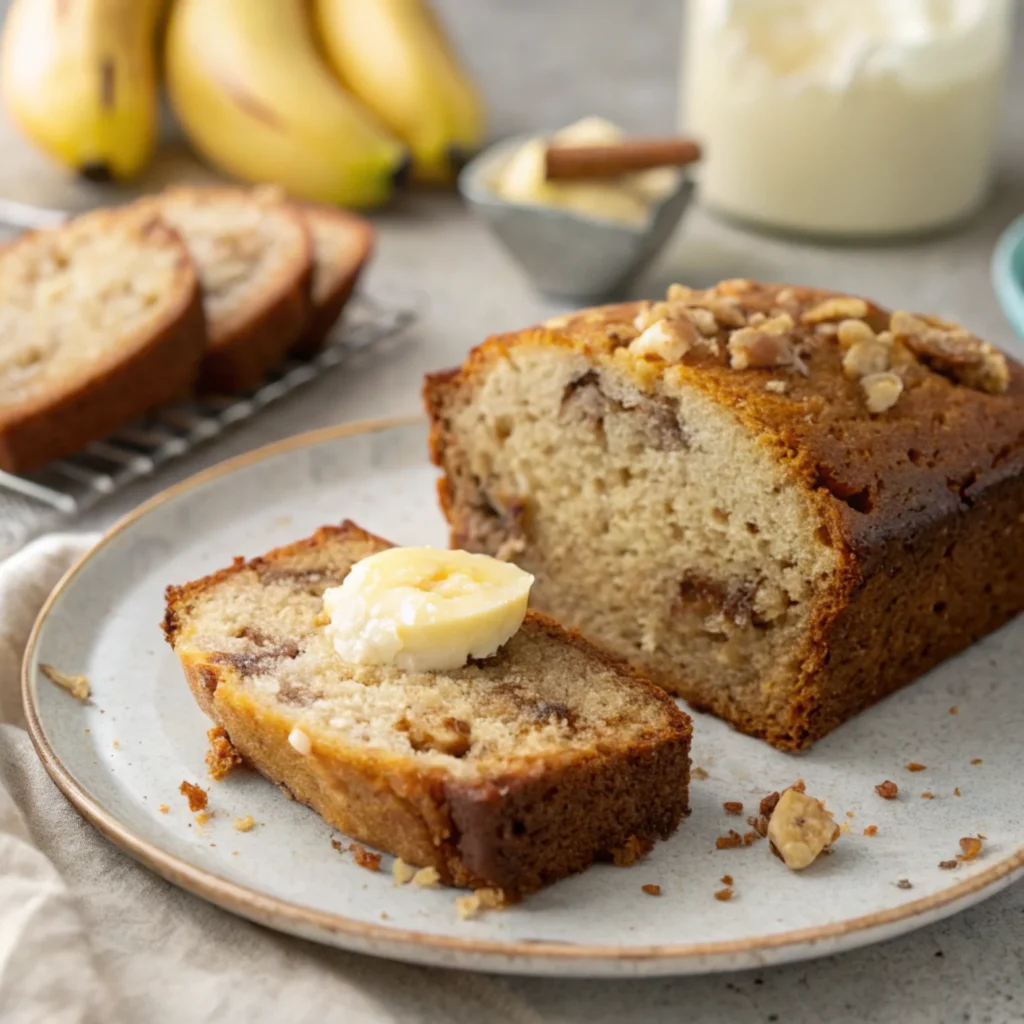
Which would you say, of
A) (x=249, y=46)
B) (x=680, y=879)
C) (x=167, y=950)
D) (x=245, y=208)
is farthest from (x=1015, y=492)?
(x=249, y=46)

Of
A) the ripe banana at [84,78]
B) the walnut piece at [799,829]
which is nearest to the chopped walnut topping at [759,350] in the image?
the walnut piece at [799,829]

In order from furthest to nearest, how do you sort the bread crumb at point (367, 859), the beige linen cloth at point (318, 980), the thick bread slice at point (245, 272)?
the thick bread slice at point (245, 272) → the bread crumb at point (367, 859) → the beige linen cloth at point (318, 980)

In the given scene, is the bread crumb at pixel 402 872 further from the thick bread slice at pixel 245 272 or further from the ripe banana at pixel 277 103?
the ripe banana at pixel 277 103

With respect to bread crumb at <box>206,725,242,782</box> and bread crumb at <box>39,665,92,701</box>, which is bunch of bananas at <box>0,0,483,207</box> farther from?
bread crumb at <box>206,725,242,782</box>

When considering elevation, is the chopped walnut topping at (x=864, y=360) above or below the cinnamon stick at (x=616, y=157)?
above

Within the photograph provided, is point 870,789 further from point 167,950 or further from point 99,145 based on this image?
point 99,145

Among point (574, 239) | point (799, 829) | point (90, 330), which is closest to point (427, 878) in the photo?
point (799, 829)

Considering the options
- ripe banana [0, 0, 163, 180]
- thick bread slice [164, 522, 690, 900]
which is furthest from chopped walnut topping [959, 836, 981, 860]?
ripe banana [0, 0, 163, 180]
